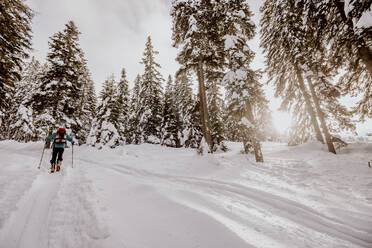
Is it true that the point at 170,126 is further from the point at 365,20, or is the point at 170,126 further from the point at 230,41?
the point at 365,20

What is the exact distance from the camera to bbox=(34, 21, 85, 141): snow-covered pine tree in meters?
17.2

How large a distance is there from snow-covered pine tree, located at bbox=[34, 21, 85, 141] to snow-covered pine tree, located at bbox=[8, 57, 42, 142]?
59.3 inches

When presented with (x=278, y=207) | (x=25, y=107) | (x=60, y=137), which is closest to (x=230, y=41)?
(x=278, y=207)

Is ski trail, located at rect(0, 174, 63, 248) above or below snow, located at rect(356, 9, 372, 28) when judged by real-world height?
below

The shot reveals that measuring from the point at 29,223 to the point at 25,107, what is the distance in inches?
1079

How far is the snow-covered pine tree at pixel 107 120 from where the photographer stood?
20547 mm

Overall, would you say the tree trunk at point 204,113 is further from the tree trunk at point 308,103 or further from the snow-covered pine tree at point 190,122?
the snow-covered pine tree at point 190,122

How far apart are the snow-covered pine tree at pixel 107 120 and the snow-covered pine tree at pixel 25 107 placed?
229 inches

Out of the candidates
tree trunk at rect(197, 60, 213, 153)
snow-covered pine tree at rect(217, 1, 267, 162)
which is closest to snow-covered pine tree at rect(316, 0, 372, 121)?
snow-covered pine tree at rect(217, 1, 267, 162)

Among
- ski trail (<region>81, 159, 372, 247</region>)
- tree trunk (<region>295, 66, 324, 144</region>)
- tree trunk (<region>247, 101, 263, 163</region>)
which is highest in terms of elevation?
tree trunk (<region>295, 66, 324, 144</region>)

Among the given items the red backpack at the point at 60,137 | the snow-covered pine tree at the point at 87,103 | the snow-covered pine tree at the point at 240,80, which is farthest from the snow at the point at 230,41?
the snow-covered pine tree at the point at 87,103

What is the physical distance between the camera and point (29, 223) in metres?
2.85

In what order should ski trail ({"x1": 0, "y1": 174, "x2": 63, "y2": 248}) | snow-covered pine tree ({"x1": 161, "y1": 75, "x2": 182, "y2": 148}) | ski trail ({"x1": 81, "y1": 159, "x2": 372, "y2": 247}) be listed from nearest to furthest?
ski trail ({"x1": 0, "y1": 174, "x2": 63, "y2": 248}) → ski trail ({"x1": 81, "y1": 159, "x2": 372, "y2": 247}) → snow-covered pine tree ({"x1": 161, "y1": 75, "x2": 182, "y2": 148})

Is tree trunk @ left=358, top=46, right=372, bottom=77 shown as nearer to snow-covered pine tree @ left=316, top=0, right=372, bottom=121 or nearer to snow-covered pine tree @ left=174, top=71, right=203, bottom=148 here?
snow-covered pine tree @ left=316, top=0, right=372, bottom=121
